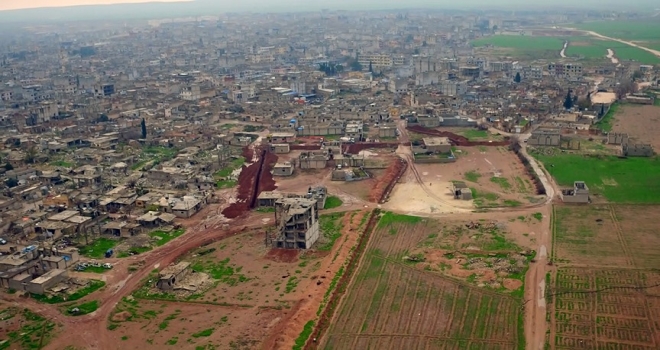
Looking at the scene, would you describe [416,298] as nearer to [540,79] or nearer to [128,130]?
[128,130]

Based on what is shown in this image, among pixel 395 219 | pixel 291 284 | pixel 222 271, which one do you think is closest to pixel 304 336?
pixel 291 284

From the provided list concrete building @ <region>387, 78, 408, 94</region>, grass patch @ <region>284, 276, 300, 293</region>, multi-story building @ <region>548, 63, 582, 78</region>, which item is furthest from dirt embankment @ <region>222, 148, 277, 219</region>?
multi-story building @ <region>548, 63, 582, 78</region>

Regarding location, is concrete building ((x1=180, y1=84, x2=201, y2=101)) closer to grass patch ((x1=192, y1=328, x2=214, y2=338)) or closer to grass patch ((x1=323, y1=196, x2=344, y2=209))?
grass patch ((x1=323, y1=196, x2=344, y2=209))

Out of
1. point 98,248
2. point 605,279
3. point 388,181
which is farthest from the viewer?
point 388,181

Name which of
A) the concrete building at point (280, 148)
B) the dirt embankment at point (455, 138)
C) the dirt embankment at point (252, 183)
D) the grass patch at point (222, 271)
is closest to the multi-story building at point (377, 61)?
the dirt embankment at point (455, 138)

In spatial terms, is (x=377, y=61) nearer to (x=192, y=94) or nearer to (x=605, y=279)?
(x=192, y=94)

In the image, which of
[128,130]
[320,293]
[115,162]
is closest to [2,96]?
[128,130]
